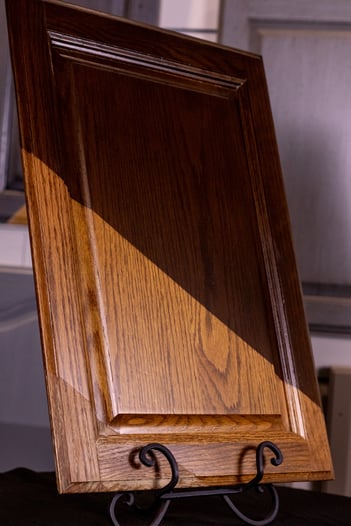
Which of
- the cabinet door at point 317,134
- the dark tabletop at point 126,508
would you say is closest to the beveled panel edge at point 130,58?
the cabinet door at point 317,134

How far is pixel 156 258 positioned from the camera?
1.23 metres

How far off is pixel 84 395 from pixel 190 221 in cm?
37

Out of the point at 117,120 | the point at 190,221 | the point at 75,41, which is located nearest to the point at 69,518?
the point at 190,221

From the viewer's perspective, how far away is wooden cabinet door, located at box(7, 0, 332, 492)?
1.10 meters

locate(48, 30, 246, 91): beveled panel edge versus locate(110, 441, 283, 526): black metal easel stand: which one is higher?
locate(48, 30, 246, 91): beveled panel edge

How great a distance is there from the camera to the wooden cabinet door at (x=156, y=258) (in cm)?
110

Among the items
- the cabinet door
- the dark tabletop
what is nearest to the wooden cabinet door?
the dark tabletop

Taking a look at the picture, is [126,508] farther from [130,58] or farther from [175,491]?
[130,58]

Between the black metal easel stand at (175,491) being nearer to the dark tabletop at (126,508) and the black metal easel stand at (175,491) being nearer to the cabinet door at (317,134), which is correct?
the dark tabletop at (126,508)

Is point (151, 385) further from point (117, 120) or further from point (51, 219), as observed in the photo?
point (117, 120)

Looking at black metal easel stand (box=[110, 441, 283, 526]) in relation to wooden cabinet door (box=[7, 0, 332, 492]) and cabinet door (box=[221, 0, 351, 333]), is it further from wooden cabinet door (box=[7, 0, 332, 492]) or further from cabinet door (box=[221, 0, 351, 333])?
cabinet door (box=[221, 0, 351, 333])

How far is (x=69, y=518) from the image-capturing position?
3.89 ft

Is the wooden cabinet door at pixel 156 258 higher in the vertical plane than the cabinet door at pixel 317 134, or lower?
lower

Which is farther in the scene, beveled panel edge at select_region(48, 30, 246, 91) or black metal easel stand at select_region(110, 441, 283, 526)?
beveled panel edge at select_region(48, 30, 246, 91)
